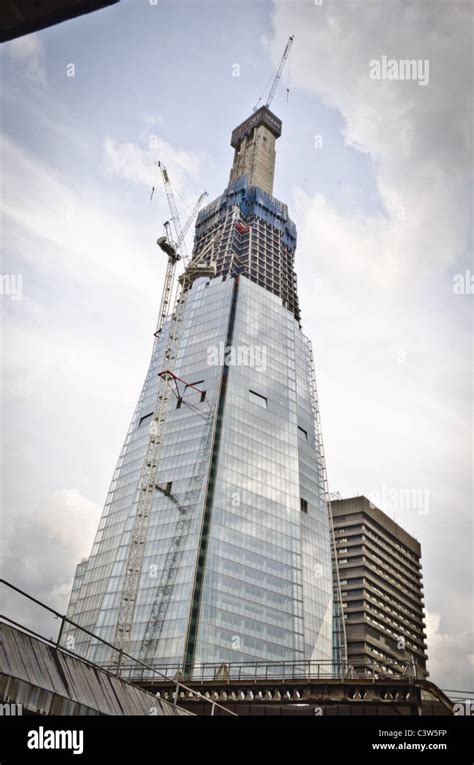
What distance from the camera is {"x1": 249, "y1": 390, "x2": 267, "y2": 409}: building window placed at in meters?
129

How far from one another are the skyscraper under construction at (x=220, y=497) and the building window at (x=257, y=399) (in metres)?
0.29

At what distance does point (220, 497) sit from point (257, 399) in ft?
83.7

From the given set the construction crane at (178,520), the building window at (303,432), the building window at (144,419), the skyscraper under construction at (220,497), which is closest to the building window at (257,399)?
the skyscraper under construction at (220,497)

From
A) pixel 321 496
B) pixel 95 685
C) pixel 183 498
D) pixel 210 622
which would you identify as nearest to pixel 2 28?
pixel 95 685

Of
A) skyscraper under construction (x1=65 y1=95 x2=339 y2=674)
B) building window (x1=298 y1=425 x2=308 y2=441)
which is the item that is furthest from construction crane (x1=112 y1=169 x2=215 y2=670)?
building window (x1=298 y1=425 x2=308 y2=441)

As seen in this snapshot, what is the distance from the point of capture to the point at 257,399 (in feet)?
425

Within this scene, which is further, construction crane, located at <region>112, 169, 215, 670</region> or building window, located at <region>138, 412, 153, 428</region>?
building window, located at <region>138, 412, 153, 428</region>

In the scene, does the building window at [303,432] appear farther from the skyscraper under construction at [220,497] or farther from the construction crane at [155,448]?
the construction crane at [155,448]

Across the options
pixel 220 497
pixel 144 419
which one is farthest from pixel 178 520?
pixel 144 419

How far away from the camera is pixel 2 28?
9.91 m

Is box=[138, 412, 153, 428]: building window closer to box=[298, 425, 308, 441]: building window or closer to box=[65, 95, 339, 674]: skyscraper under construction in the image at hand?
box=[65, 95, 339, 674]: skyscraper under construction

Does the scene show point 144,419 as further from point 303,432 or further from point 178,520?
point 303,432

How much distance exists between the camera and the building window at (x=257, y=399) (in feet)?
422

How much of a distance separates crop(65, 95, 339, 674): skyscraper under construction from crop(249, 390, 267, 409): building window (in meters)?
0.29
